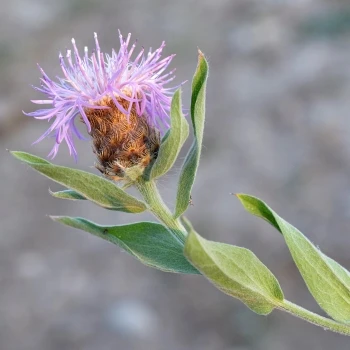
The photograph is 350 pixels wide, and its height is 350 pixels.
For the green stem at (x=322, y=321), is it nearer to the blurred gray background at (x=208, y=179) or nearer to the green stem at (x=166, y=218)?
the green stem at (x=166, y=218)

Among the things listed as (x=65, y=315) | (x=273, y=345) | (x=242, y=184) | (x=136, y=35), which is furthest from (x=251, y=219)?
(x=136, y=35)

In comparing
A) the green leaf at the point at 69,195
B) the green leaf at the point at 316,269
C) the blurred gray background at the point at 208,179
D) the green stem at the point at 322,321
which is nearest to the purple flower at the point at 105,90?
the green leaf at the point at 69,195

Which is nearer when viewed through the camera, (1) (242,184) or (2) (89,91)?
(2) (89,91)

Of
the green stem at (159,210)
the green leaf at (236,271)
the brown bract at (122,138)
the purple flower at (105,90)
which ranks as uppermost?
the purple flower at (105,90)

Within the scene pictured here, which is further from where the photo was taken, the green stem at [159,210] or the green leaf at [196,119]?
the green stem at [159,210]

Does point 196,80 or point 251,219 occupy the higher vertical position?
point 196,80

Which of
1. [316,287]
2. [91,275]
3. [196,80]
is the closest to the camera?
[196,80]

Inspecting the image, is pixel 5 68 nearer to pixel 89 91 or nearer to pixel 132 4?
pixel 132 4
